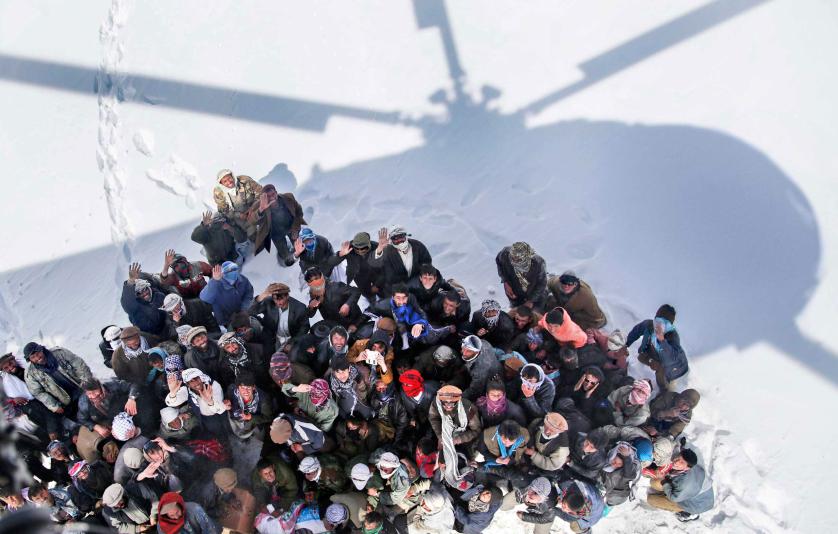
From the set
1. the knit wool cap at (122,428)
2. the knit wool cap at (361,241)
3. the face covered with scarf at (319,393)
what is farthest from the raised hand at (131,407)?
the knit wool cap at (361,241)

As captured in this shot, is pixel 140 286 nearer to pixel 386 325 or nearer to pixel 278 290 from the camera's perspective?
pixel 278 290

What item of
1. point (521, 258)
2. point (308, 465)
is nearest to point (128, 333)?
point (308, 465)

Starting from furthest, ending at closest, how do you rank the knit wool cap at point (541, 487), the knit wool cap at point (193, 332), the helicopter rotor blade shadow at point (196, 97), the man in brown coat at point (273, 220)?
1. the helicopter rotor blade shadow at point (196, 97)
2. the man in brown coat at point (273, 220)
3. the knit wool cap at point (193, 332)
4. the knit wool cap at point (541, 487)

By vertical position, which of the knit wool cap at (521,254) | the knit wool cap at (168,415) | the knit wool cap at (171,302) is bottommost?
the knit wool cap at (168,415)

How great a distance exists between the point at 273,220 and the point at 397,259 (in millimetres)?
1692

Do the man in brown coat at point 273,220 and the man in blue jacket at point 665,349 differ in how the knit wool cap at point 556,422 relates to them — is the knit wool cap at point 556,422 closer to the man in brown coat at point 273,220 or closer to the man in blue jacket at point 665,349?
the man in blue jacket at point 665,349

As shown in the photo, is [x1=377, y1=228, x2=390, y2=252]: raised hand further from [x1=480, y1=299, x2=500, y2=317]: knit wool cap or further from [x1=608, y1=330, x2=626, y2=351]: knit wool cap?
[x1=608, y1=330, x2=626, y2=351]: knit wool cap

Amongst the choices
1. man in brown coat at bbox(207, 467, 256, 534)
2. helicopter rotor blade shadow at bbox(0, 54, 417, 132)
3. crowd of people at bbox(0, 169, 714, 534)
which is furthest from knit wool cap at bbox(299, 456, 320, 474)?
helicopter rotor blade shadow at bbox(0, 54, 417, 132)

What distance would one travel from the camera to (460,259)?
7.33 m

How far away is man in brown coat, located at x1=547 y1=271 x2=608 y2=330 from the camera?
5785mm

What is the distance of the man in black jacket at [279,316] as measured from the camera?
18.5ft

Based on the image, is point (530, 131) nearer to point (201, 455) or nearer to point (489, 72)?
point (489, 72)

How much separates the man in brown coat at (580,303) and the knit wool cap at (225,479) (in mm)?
3463

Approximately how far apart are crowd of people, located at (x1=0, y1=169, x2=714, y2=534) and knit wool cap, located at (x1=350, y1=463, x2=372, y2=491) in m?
0.01
